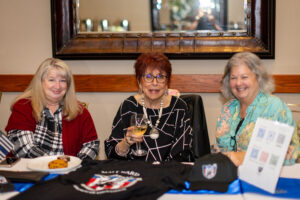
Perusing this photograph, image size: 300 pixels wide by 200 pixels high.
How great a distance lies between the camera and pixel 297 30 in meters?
3.26

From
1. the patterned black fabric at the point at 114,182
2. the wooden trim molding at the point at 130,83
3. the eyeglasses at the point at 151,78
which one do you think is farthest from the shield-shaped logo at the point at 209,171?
the wooden trim molding at the point at 130,83

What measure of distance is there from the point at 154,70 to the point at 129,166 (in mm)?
826

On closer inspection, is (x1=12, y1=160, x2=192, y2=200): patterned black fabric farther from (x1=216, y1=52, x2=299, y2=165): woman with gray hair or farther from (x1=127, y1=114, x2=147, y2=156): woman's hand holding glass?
(x1=216, y1=52, x2=299, y2=165): woman with gray hair

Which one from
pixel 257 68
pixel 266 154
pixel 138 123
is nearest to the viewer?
pixel 266 154

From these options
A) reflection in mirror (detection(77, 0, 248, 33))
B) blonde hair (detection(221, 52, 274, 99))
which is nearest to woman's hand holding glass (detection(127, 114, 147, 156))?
blonde hair (detection(221, 52, 274, 99))

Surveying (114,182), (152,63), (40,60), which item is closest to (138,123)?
(114,182)

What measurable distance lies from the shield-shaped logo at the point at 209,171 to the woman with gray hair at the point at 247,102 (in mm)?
711

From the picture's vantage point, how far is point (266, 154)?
1.49m

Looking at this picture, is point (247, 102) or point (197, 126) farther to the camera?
point (197, 126)

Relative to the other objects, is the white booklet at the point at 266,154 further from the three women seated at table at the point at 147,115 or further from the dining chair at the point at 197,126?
the dining chair at the point at 197,126

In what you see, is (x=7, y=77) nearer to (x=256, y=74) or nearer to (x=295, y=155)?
(x=256, y=74)

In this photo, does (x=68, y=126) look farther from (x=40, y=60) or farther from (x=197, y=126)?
(x=40, y=60)

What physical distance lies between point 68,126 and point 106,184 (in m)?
1.02

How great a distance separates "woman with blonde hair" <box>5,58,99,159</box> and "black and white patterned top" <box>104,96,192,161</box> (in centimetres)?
22
